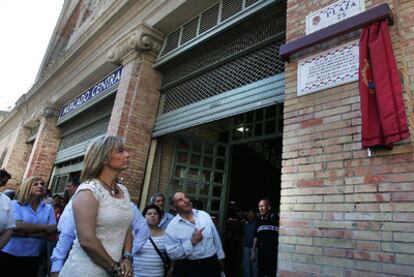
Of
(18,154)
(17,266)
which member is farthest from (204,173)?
(18,154)

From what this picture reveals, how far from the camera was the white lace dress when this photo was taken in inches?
68.1

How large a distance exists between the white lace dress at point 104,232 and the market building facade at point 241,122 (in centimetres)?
184

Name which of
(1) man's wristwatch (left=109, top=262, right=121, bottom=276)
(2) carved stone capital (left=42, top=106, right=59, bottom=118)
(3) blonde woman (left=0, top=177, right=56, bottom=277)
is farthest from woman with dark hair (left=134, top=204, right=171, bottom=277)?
(2) carved stone capital (left=42, top=106, right=59, bottom=118)

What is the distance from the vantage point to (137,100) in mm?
6840

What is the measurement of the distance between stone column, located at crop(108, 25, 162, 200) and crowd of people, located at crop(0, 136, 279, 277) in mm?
1423

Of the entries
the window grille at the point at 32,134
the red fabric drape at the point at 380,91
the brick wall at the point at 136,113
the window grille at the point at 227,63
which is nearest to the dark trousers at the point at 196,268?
the red fabric drape at the point at 380,91

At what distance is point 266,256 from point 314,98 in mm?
2927

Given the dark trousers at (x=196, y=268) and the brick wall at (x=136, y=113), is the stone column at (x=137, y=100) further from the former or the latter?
the dark trousers at (x=196, y=268)

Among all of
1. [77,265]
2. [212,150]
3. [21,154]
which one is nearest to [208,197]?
[212,150]

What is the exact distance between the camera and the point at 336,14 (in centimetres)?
347

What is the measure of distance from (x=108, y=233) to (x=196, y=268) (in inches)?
61.7

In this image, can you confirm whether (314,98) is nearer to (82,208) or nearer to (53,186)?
(82,208)

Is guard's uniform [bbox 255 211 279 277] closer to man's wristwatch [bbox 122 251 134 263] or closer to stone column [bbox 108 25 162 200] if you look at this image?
stone column [bbox 108 25 162 200]

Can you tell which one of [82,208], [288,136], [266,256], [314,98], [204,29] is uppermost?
[204,29]
